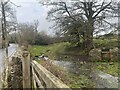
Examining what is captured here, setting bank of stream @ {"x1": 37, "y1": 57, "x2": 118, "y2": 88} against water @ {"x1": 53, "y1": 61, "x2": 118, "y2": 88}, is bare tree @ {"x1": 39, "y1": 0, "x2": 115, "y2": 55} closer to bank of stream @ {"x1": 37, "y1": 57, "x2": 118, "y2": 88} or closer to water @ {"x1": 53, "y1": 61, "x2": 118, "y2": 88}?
water @ {"x1": 53, "y1": 61, "x2": 118, "y2": 88}

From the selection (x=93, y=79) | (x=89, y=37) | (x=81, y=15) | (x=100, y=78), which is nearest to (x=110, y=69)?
(x=100, y=78)

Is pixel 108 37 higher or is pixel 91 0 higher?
pixel 91 0

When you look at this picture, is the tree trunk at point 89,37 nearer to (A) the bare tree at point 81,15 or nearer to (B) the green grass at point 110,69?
(A) the bare tree at point 81,15

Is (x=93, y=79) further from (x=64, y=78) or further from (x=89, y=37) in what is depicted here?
(x=89, y=37)

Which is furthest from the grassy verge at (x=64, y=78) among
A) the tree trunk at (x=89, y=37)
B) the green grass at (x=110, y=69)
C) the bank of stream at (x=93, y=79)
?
the tree trunk at (x=89, y=37)

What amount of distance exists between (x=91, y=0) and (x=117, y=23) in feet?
11.4

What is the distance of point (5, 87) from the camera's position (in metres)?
6.88

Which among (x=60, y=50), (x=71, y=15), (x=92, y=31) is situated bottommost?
(x=60, y=50)

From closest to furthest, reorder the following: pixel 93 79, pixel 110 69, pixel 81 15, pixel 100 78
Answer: pixel 93 79 < pixel 100 78 < pixel 110 69 < pixel 81 15

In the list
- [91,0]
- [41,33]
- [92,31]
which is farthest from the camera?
[41,33]

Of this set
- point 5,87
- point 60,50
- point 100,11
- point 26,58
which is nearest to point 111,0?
point 100,11

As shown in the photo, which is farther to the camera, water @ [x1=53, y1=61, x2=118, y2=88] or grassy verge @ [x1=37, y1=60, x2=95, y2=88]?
water @ [x1=53, y1=61, x2=118, y2=88]

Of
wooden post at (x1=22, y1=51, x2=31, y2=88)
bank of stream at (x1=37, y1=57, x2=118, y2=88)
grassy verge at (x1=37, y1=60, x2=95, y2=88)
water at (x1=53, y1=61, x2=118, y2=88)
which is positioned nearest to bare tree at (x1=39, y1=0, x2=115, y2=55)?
water at (x1=53, y1=61, x2=118, y2=88)

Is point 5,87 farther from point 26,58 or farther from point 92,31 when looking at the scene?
point 92,31
